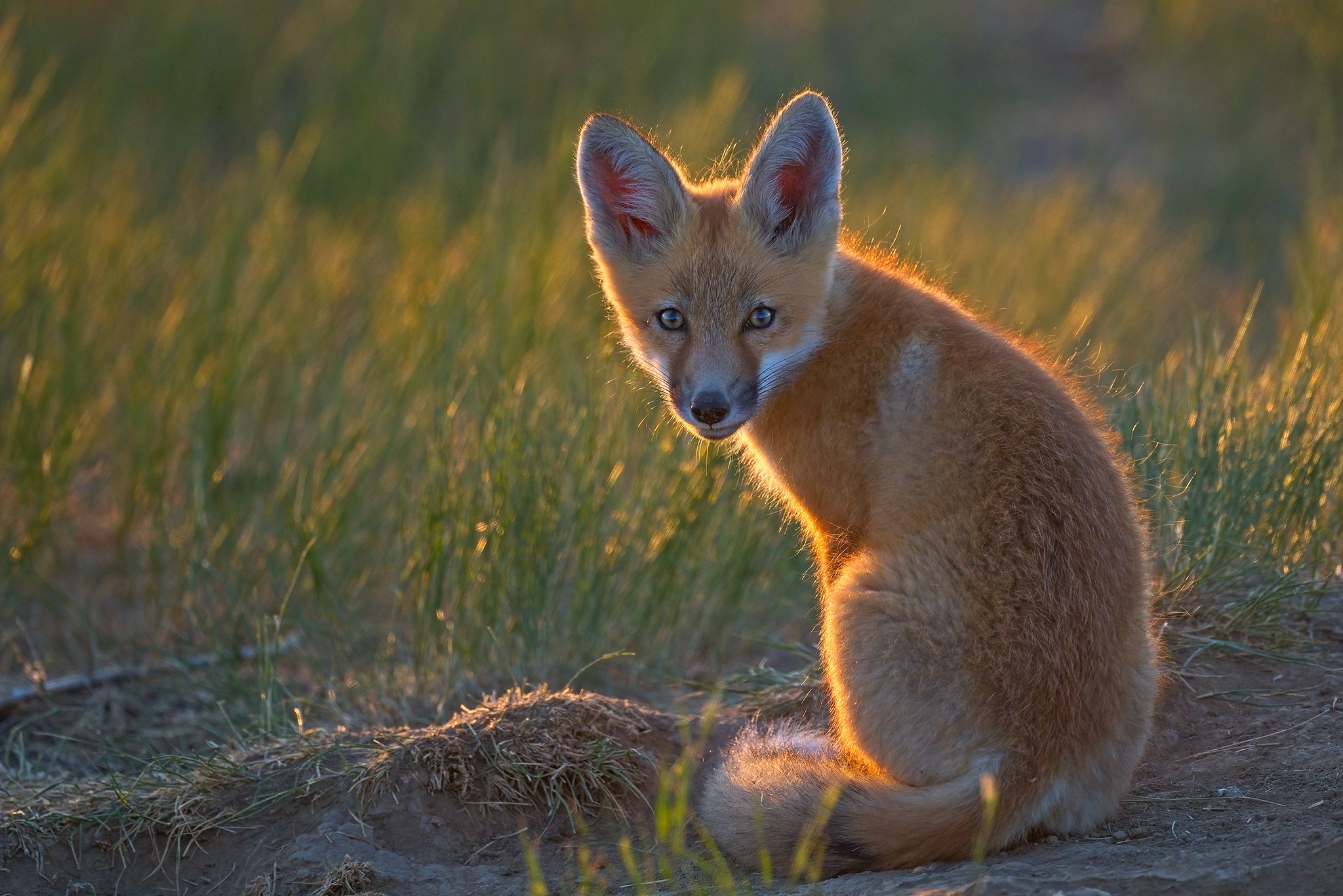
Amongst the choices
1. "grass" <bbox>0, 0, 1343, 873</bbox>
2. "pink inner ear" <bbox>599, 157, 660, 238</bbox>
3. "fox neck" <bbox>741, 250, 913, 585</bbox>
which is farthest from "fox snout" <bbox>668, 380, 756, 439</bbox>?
"grass" <bbox>0, 0, 1343, 873</bbox>

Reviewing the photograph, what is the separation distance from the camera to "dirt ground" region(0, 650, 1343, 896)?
2707 mm

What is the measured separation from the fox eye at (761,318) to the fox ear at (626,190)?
40 centimetres

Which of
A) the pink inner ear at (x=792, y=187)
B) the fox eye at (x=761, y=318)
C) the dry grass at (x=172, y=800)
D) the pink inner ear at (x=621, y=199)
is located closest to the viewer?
the dry grass at (x=172, y=800)

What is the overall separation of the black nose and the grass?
109 cm

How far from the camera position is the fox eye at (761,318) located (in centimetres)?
348

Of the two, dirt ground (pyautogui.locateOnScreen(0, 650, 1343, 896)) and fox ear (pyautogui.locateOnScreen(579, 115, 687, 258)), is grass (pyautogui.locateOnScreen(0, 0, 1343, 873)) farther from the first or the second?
fox ear (pyautogui.locateOnScreen(579, 115, 687, 258))

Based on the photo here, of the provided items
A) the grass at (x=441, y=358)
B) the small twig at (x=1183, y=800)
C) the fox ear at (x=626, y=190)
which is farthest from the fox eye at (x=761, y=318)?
the small twig at (x=1183, y=800)

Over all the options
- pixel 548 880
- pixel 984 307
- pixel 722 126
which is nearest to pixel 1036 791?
pixel 548 880

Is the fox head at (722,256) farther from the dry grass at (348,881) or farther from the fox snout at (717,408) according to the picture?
the dry grass at (348,881)

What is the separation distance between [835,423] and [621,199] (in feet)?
3.54

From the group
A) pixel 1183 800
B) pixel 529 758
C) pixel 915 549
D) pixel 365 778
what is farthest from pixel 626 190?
pixel 1183 800

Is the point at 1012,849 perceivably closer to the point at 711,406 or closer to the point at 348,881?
the point at 711,406

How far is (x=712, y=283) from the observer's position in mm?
3504

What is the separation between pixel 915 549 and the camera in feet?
9.51
